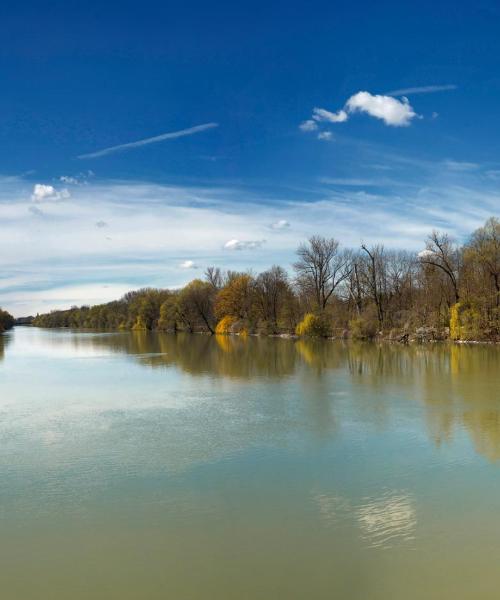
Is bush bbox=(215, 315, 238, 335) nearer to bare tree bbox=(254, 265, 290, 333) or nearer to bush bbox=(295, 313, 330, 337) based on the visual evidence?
bare tree bbox=(254, 265, 290, 333)

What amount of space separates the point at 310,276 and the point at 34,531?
4148 cm

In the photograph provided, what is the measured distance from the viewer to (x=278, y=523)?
5438mm

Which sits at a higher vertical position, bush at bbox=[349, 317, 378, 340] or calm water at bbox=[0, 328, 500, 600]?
bush at bbox=[349, 317, 378, 340]

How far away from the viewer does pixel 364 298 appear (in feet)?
145

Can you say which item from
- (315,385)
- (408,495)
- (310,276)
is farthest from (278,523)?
(310,276)

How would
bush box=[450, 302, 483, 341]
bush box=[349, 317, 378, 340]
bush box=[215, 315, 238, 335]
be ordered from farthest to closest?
bush box=[215, 315, 238, 335] < bush box=[349, 317, 378, 340] < bush box=[450, 302, 483, 341]

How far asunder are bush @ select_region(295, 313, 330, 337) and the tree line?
0.26 feet

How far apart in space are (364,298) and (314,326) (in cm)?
595

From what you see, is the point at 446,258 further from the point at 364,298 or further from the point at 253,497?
the point at 253,497

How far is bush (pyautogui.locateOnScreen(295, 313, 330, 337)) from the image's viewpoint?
4088cm

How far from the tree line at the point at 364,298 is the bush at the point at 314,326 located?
0.26 ft

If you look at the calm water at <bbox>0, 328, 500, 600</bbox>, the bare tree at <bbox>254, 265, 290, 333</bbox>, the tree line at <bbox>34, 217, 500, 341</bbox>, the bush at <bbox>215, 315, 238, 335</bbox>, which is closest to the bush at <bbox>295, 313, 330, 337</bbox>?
the tree line at <bbox>34, 217, 500, 341</bbox>

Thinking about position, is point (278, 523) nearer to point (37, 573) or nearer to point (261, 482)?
point (261, 482)

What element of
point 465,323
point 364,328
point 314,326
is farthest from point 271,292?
point 465,323
